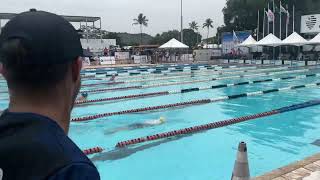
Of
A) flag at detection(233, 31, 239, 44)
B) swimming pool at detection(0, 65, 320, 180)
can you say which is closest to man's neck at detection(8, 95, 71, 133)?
swimming pool at detection(0, 65, 320, 180)

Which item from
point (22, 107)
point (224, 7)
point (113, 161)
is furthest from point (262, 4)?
point (22, 107)

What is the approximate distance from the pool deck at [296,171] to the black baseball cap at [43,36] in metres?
4.15

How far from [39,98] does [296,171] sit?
14.8ft

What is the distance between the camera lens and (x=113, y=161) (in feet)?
21.5

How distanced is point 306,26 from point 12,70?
112 feet

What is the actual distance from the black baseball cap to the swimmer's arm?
278mm

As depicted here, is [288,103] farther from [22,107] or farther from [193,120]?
[22,107]

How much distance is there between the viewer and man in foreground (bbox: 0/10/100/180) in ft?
3.09

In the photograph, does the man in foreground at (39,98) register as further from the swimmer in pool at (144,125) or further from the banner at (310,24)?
the banner at (310,24)

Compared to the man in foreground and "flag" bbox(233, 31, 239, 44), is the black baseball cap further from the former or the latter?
"flag" bbox(233, 31, 239, 44)

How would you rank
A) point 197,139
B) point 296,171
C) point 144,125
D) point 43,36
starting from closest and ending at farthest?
1. point 43,36
2. point 296,171
3. point 197,139
4. point 144,125

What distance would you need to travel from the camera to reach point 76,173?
3.07ft

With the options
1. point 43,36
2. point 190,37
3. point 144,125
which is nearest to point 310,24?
point 144,125

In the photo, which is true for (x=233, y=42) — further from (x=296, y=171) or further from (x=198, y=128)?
(x=296, y=171)
